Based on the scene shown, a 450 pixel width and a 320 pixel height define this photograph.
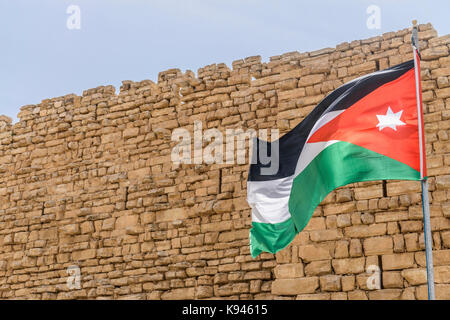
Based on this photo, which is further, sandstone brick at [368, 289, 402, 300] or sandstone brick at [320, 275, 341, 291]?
sandstone brick at [320, 275, 341, 291]

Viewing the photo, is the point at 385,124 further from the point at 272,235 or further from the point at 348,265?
the point at 348,265

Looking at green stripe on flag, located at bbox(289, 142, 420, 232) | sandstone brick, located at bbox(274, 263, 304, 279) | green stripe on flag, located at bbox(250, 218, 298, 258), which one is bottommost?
sandstone brick, located at bbox(274, 263, 304, 279)

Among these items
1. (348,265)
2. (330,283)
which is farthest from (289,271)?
(348,265)

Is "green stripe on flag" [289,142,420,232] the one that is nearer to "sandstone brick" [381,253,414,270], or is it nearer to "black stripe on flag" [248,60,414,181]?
"black stripe on flag" [248,60,414,181]

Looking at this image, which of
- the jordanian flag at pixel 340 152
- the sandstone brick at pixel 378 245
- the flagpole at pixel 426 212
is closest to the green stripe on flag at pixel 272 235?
the jordanian flag at pixel 340 152

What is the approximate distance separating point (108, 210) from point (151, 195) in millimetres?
883

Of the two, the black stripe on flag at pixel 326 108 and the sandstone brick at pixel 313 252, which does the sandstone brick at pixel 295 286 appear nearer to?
the sandstone brick at pixel 313 252

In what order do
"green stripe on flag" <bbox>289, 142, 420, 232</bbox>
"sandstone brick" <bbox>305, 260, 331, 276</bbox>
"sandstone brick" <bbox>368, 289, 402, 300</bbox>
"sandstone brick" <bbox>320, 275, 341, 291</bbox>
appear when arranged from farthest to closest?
"sandstone brick" <bbox>305, 260, 331, 276</bbox>, "sandstone brick" <bbox>320, 275, 341, 291</bbox>, "sandstone brick" <bbox>368, 289, 402, 300</bbox>, "green stripe on flag" <bbox>289, 142, 420, 232</bbox>

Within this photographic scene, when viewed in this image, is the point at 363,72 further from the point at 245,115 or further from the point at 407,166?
the point at 407,166

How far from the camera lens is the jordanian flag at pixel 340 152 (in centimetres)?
567

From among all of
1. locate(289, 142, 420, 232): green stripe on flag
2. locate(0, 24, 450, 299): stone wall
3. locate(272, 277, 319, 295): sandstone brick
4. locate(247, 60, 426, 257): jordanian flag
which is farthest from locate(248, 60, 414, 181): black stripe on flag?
locate(272, 277, 319, 295): sandstone brick

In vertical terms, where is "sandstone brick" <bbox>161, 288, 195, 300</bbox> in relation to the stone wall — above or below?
below

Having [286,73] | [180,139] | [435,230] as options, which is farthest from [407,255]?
[180,139]

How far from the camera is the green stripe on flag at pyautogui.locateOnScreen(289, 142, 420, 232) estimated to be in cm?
561
